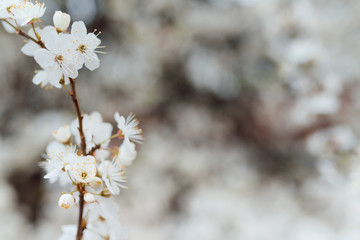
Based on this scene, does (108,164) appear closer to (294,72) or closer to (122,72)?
(294,72)

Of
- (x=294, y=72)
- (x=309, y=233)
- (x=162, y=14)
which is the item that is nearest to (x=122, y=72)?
(x=162, y=14)

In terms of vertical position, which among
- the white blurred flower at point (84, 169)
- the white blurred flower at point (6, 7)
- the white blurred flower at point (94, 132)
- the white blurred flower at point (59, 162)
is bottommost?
the white blurred flower at point (84, 169)

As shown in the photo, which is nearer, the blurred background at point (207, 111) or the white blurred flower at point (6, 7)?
the white blurred flower at point (6, 7)

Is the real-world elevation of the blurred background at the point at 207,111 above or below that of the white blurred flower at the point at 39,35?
above

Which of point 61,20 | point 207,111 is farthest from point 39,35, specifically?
point 207,111

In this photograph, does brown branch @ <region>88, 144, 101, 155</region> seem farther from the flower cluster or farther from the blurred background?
the blurred background

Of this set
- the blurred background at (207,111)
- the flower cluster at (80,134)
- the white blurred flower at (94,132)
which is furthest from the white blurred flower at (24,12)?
the blurred background at (207,111)

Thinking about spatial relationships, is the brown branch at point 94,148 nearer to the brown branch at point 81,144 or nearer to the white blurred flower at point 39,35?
the brown branch at point 81,144
